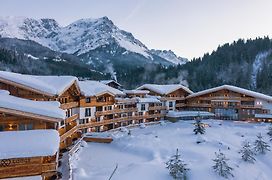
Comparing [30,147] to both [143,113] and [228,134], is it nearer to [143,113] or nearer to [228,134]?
[228,134]

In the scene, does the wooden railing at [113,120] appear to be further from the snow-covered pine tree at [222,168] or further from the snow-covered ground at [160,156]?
the snow-covered pine tree at [222,168]

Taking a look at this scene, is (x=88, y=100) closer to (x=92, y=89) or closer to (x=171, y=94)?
Result: (x=92, y=89)

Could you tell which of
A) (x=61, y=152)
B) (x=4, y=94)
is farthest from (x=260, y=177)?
(x=4, y=94)

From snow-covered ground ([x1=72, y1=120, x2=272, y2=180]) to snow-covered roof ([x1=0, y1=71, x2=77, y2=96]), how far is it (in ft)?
25.4

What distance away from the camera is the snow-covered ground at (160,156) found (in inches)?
997

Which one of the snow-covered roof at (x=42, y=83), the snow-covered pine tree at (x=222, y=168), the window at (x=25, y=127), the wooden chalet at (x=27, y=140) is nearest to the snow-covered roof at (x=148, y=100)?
the snow-covered roof at (x=42, y=83)

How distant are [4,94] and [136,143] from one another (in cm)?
1915

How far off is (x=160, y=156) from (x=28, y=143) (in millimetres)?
17330

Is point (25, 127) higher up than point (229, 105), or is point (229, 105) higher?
point (229, 105)

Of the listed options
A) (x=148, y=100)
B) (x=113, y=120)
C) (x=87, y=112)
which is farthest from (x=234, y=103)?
(x=87, y=112)

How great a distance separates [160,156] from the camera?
99.8 ft

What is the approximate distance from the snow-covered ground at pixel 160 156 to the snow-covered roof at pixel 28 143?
6.94 meters

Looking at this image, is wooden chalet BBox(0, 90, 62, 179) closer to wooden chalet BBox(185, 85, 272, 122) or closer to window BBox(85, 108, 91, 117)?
window BBox(85, 108, 91, 117)

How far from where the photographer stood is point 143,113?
2117 inches
